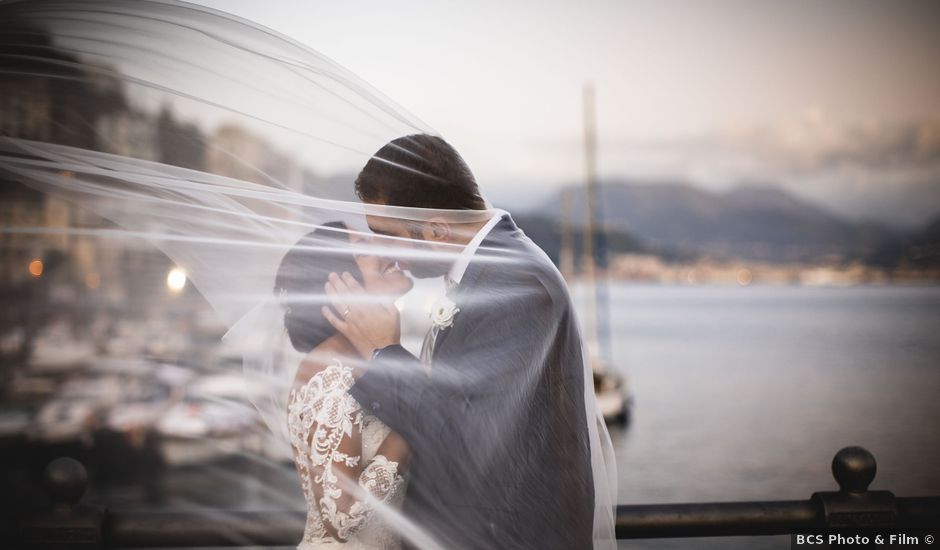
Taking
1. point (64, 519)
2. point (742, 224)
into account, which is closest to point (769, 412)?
point (64, 519)

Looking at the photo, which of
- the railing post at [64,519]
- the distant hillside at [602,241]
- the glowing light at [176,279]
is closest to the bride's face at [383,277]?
the glowing light at [176,279]

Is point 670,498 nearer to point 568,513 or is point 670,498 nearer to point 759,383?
point 568,513

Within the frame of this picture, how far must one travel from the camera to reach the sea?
32156 millimetres

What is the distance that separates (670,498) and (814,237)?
126 meters

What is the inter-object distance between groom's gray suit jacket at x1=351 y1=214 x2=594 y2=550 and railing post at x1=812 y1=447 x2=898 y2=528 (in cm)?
90

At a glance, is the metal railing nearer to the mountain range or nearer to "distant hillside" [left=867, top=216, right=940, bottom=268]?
"distant hillside" [left=867, top=216, right=940, bottom=268]

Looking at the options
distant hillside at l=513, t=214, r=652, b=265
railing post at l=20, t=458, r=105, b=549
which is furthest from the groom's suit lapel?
distant hillside at l=513, t=214, r=652, b=265

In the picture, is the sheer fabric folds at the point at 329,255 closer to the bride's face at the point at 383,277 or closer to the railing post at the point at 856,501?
the bride's face at the point at 383,277

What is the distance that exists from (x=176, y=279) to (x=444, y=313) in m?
1.14

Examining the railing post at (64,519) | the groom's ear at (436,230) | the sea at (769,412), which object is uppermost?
the groom's ear at (436,230)

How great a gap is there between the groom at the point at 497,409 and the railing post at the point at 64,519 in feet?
3.08

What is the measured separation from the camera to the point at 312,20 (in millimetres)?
3299

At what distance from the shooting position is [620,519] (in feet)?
7.47

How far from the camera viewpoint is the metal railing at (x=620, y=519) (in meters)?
2.21
